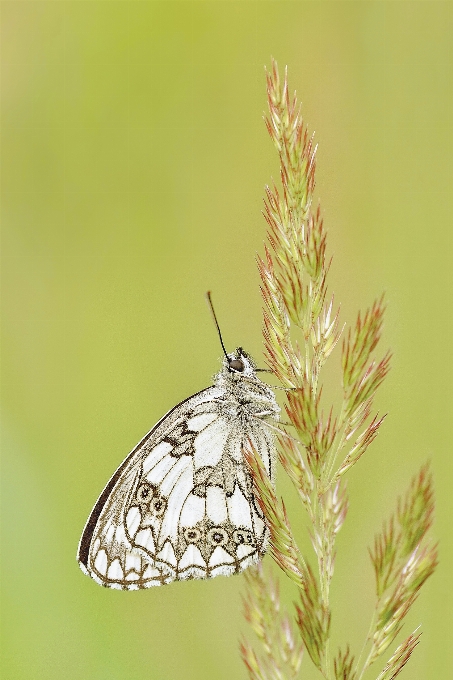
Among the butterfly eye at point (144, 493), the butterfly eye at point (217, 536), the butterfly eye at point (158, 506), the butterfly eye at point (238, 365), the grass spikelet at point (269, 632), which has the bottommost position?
the grass spikelet at point (269, 632)

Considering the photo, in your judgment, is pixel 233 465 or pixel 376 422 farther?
pixel 233 465

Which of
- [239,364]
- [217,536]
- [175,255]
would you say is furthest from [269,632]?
[175,255]

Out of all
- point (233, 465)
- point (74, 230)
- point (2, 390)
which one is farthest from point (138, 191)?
point (233, 465)

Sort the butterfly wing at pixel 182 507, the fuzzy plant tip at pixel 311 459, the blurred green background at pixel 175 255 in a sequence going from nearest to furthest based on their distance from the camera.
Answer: the fuzzy plant tip at pixel 311 459
the butterfly wing at pixel 182 507
the blurred green background at pixel 175 255

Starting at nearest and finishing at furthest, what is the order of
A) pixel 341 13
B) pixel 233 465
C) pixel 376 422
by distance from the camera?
pixel 376 422
pixel 233 465
pixel 341 13

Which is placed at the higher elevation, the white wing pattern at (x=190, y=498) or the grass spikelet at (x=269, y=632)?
the white wing pattern at (x=190, y=498)

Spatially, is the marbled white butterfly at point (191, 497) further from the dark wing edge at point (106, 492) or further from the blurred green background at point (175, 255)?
the blurred green background at point (175, 255)

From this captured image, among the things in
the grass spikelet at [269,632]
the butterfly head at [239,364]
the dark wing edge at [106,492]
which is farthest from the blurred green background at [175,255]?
the grass spikelet at [269,632]

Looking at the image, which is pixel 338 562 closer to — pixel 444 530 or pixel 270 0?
pixel 444 530
